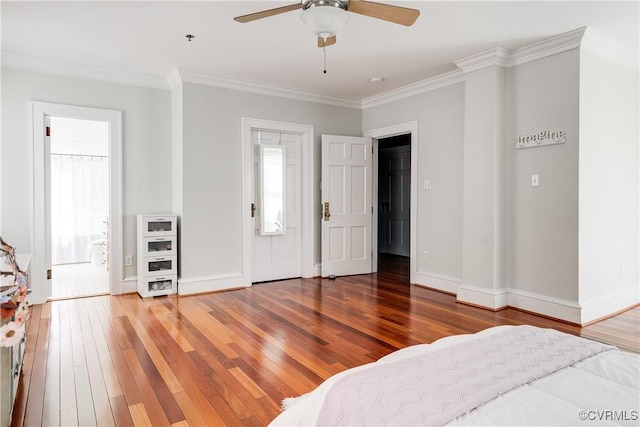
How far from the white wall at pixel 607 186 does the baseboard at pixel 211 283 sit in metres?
3.70

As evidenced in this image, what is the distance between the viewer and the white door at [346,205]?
18.6ft

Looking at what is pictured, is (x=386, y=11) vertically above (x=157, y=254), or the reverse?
(x=386, y=11)

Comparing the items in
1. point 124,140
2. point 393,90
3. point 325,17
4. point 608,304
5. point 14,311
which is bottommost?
point 608,304

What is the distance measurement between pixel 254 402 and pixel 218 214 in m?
3.04

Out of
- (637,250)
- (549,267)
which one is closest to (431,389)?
(549,267)

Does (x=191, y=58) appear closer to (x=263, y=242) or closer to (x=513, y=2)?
(x=263, y=242)

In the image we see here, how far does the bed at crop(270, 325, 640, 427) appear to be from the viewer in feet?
3.36

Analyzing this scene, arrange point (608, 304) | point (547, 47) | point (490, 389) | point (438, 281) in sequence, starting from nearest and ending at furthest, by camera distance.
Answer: point (490, 389) < point (547, 47) < point (608, 304) < point (438, 281)

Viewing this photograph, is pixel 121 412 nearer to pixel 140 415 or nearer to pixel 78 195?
pixel 140 415

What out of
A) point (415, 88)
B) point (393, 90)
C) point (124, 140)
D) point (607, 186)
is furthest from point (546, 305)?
point (124, 140)

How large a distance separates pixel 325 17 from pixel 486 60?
8.36 ft

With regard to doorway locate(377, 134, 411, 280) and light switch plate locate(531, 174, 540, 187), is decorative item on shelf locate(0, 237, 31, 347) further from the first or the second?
doorway locate(377, 134, 411, 280)

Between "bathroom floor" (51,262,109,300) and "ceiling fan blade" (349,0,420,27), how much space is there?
14.5ft

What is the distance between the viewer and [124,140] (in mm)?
4781
